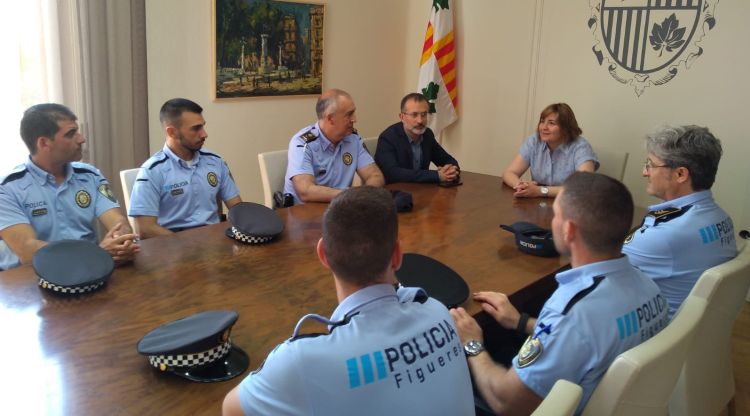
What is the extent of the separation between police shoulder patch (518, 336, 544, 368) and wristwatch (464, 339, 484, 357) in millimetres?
161

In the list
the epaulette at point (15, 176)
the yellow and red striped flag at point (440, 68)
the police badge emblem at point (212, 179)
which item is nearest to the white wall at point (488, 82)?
the yellow and red striped flag at point (440, 68)

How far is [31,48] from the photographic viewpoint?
131 inches

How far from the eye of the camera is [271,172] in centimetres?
318

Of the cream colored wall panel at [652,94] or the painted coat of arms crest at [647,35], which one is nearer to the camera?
the cream colored wall panel at [652,94]

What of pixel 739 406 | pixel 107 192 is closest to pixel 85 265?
pixel 107 192

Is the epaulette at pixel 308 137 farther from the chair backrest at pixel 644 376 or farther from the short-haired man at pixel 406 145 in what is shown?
the chair backrest at pixel 644 376

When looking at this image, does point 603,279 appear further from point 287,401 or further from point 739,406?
point 739,406

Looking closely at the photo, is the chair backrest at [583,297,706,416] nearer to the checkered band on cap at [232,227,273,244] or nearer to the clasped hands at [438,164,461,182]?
the checkered band on cap at [232,227,273,244]

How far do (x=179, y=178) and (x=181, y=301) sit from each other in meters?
1.21

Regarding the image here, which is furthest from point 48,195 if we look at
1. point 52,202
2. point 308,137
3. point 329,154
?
point 329,154

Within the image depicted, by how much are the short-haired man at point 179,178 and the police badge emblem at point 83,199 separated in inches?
6.9

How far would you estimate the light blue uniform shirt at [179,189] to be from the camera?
2600 mm

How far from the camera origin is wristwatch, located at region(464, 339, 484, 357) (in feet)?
5.03

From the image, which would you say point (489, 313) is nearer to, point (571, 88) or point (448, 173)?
point (448, 173)
